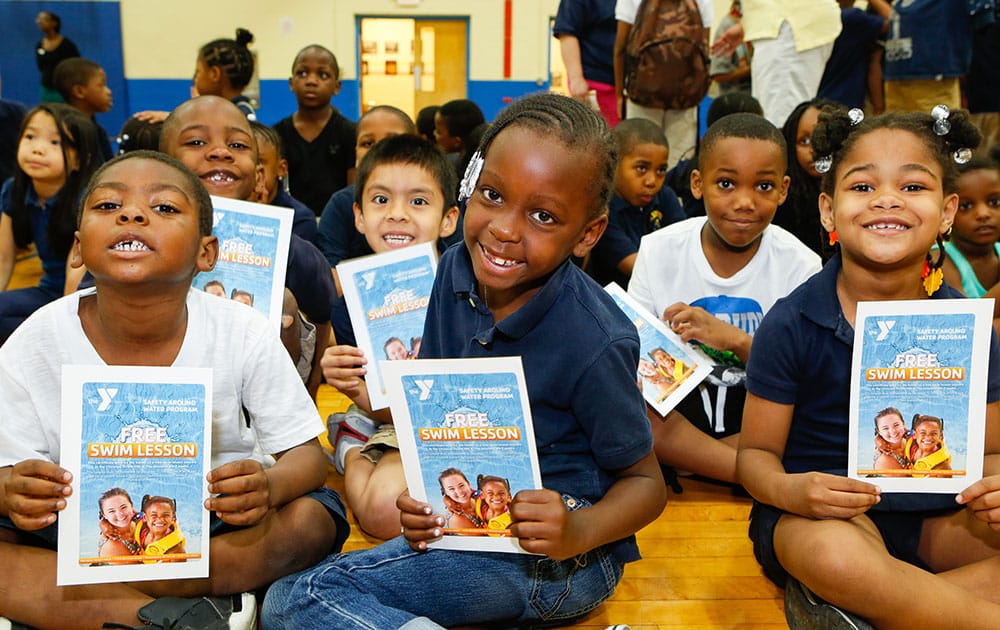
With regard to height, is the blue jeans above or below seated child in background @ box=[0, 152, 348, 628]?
below

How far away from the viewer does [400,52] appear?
39.1ft

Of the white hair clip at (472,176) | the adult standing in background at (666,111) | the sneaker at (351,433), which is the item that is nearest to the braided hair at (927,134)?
the white hair clip at (472,176)

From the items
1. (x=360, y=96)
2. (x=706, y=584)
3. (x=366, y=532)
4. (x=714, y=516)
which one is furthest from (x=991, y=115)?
(x=360, y=96)

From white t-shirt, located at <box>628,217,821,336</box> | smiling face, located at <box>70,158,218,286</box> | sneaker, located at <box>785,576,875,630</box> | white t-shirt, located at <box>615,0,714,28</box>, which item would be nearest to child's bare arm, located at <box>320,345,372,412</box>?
smiling face, located at <box>70,158,218,286</box>

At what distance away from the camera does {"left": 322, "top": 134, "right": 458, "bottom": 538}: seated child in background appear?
2221mm

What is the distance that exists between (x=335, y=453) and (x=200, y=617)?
980 mm

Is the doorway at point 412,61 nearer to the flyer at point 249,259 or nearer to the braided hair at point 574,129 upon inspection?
the flyer at point 249,259

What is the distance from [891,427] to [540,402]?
0.67m

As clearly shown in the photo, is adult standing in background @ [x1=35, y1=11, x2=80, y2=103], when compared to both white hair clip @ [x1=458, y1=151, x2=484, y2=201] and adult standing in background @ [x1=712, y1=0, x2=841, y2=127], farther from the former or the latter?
white hair clip @ [x1=458, y1=151, x2=484, y2=201]

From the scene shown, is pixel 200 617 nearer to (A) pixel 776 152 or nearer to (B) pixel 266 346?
(B) pixel 266 346

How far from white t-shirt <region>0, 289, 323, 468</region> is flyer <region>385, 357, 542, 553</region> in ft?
1.11

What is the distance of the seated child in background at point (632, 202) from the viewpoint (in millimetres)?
3578

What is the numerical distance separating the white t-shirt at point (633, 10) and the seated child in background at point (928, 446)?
9.70ft

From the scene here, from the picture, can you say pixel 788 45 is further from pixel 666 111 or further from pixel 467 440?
pixel 467 440
